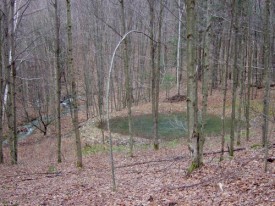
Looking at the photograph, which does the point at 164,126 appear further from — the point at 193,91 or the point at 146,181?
the point at 193,91

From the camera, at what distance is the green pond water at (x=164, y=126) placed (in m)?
23.2

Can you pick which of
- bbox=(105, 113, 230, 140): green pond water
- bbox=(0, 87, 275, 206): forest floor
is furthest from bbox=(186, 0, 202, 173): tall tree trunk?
bbox=(105, 113, 230, 140): green pond water

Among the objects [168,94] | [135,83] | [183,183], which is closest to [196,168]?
[183,183]

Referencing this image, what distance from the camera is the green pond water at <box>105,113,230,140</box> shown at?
23.2 metres

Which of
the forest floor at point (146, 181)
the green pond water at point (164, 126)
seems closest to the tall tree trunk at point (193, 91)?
the forest floor at point (146, 181)

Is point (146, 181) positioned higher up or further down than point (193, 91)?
further down

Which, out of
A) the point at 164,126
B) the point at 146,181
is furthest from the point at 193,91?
the point at 164,126

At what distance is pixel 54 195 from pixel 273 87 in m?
26.2

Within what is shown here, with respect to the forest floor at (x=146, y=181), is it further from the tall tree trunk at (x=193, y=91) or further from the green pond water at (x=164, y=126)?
the green pond water at (x=164, y=126)

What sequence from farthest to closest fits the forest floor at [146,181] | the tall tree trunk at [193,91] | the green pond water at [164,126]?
1. the green pond water at [164,126]
2. the tall tree trunk at [193,91]
3. the forest floor at [146,181]

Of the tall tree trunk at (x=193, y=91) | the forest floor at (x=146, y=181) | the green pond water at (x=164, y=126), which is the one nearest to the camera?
the forest floor at (x=146, y=181)

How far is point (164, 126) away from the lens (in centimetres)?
2644

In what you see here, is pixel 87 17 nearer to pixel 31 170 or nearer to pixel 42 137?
pixel 42 137

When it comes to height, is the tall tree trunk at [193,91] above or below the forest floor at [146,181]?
above
